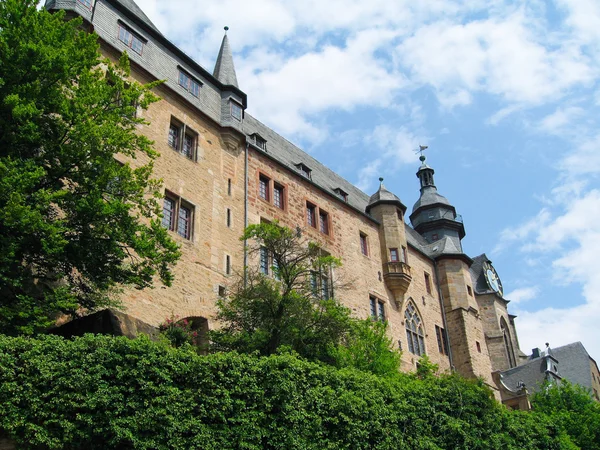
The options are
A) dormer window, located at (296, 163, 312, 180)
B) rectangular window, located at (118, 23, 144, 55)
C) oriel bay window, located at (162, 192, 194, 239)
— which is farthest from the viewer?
dormer window, located at (296, 163, 312, 180)

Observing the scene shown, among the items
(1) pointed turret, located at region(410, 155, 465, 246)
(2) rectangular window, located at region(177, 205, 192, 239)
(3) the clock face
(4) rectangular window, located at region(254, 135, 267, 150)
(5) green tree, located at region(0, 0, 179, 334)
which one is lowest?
(5) green tree, located at region(0, 0, 179, 334)

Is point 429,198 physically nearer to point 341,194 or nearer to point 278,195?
point 341,194

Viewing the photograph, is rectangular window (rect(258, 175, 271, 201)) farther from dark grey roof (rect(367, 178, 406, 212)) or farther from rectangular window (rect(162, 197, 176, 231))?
dark grey roof (rect(367, 178, 406, 212))

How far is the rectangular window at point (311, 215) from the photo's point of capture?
93.8ft

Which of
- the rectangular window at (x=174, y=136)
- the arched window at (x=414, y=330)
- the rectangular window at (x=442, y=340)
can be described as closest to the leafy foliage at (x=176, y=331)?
the rectangular window at (x=174, y=136)

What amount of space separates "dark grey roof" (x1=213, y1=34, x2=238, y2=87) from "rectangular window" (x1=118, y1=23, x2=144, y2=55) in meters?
4.57

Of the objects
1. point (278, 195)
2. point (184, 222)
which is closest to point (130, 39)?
point (184, 222)

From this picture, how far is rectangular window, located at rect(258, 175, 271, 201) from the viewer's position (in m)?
26.2

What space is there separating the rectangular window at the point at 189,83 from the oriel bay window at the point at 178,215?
4.96m

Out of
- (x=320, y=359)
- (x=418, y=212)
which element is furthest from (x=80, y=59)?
(x=418, y=212)

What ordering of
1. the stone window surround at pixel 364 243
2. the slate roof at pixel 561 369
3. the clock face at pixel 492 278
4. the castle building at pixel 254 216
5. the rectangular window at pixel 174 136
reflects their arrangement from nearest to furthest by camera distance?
the castle building at pixel 254 216
the rectangular window at pixel 174 136
the stone window surround at pixel 364 243
the slate roof at pixel 561 369
the clock face at pixel 492 278

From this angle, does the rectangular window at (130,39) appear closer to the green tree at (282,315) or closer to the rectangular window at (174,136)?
the rectangular window at (174,136)

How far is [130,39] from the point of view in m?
22.5

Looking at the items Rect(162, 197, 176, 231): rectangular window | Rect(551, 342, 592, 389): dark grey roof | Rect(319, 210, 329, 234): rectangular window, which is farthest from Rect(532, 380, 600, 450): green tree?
Rect(162, 197, 176, 231): rectangular window
